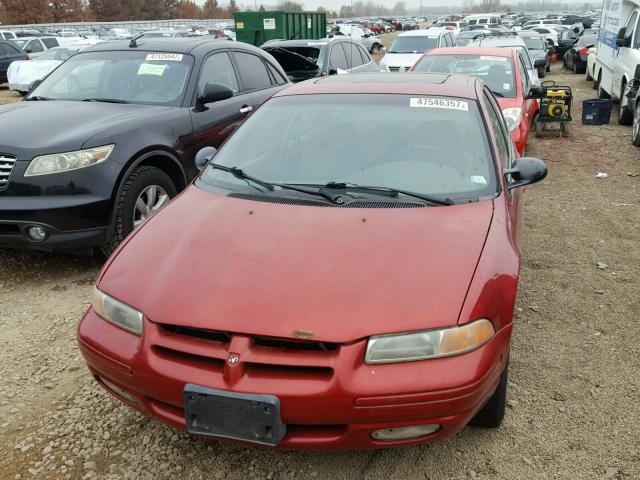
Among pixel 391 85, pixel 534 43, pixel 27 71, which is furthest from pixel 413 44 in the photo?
pixel 391 85

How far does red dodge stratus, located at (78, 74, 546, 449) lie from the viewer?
207 cm

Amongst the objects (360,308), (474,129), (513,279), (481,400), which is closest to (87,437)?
(360,308)

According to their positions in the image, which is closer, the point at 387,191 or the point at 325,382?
the point at 325,382

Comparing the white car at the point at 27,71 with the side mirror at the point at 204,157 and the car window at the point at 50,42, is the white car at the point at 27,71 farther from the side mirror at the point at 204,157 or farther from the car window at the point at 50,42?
the side mirror at the point at 204,157

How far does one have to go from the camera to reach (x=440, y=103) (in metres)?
3.43

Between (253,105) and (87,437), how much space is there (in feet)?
13.8

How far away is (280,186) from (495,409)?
1536 millimetres

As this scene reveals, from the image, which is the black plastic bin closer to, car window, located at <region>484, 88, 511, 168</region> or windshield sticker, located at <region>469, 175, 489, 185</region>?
car window, located at <region>484, 88, 511, 168</region>

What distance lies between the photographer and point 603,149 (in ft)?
29.4

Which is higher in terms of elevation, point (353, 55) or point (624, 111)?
point (353, 55)

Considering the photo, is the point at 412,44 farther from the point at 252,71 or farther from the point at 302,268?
the point at 302,268

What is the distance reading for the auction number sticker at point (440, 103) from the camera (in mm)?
3418

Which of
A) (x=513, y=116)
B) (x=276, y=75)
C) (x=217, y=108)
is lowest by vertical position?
(x=513, y=116)

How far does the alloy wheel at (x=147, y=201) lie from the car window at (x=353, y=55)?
22.9 ft
